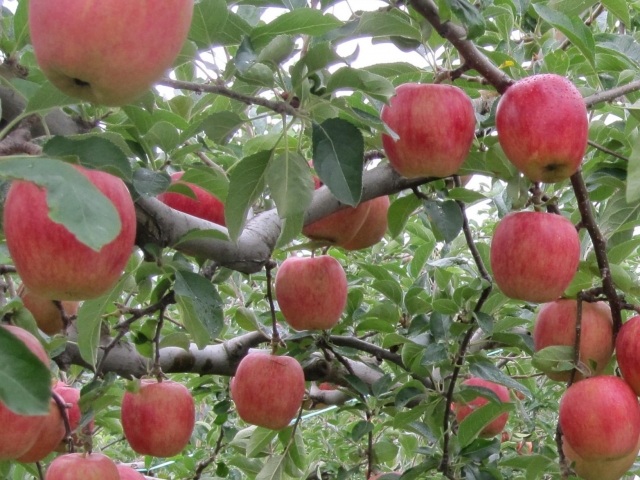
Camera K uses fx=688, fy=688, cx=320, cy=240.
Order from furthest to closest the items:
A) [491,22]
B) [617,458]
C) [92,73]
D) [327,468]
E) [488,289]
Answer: [327,468] → [491,22] → [488,289] → [617,458] → [92,73]

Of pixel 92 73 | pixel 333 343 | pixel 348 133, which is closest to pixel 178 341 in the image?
pixel 333 343

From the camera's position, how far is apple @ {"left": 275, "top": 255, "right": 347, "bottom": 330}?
1.58 meters

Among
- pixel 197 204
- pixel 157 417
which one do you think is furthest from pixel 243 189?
pixel 157 417

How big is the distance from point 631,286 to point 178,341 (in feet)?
3.36

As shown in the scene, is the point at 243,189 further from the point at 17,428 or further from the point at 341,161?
the point at 17,428

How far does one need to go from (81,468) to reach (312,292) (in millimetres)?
629

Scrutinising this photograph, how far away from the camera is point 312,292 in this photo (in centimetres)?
157

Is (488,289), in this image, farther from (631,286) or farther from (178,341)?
(178,341)

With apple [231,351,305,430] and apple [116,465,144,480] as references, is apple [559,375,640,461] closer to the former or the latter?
apple [231,351,305,430]

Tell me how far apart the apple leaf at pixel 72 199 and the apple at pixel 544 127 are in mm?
652

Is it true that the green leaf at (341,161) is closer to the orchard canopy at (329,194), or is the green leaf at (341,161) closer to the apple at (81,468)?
the orchard canopy at (329,194)

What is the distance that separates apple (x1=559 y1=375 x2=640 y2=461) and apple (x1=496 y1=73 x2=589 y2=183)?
0.39 meters

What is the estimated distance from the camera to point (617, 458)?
1.21 metres

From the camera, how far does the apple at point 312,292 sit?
1576mm
